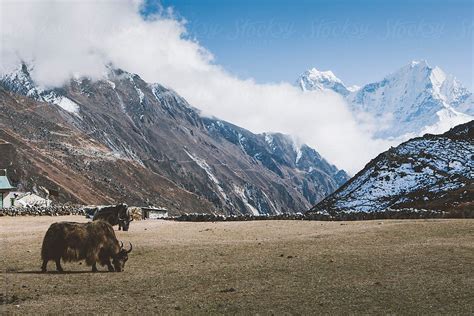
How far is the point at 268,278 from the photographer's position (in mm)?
18938

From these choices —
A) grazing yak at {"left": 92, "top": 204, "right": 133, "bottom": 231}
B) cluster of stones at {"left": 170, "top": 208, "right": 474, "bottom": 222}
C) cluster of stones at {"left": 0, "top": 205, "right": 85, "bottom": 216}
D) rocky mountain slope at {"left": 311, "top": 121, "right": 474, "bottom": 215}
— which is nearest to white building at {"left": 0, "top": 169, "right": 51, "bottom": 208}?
cluster of stones at {"left": 0, "top": 205, "right": 85, "bottom": 216}

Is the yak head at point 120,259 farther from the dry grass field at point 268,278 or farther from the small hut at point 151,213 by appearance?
→ the small hut at point 151,213

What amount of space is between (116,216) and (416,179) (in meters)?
33.9

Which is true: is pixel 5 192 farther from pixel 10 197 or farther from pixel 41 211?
pixel 41 211

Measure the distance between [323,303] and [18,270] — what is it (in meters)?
13.0

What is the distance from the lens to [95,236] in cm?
2278

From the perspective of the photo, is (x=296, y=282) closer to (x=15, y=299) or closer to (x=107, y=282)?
(x=107, y=282)

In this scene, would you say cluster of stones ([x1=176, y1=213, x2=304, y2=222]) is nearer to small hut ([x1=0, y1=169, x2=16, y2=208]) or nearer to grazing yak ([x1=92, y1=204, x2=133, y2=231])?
grazing yak ([x1=92, y1=204, x2=133, y2=231])

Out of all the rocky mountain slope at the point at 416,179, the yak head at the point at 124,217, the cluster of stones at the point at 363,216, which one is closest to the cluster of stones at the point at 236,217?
the cluster of stones at the point at 363,216

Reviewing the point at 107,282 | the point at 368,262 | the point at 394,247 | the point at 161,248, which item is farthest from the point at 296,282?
the point at 161,248

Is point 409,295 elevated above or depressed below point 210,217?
below

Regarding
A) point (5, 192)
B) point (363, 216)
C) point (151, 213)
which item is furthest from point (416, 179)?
point (5, 192)

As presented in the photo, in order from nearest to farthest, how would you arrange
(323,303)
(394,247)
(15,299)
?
1. (323,303)
2. (15,299)
3. (394,247)

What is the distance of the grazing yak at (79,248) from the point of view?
22.2 meters
